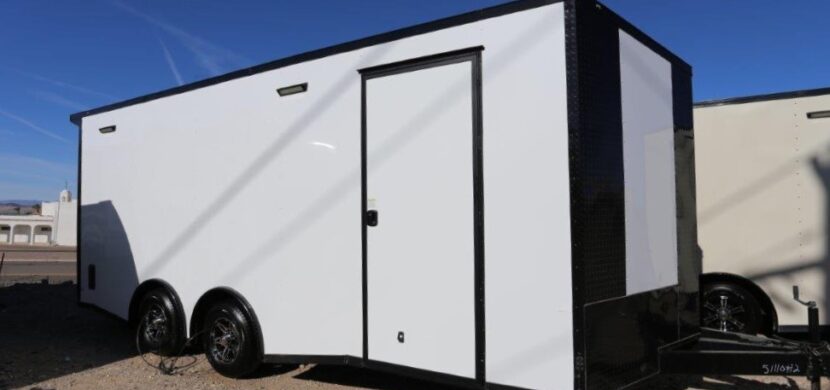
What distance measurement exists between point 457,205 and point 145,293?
3.59m

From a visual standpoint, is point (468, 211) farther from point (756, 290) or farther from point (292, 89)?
point (756, 290)

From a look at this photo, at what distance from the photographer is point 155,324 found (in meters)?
5.61

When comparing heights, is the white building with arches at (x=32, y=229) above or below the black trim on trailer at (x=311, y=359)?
above

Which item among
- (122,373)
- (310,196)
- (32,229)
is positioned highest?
(310,196)

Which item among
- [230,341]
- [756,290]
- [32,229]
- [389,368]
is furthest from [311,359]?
[32,229]

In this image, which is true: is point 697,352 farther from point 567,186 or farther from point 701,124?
point 701,124

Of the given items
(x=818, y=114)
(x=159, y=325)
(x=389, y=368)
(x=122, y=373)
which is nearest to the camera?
(x=389, y=368)

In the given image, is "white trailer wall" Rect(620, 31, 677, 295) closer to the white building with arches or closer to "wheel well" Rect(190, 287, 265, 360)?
"wheel well" Rect(190, 287, 265, 360)

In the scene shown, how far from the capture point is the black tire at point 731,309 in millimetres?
5895

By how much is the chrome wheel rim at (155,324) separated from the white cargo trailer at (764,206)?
5019mm

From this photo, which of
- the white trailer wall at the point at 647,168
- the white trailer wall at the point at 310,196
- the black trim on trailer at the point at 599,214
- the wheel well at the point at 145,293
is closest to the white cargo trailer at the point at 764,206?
the white trailer wall at the point at 647,168

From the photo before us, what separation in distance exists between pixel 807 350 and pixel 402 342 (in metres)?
2.44

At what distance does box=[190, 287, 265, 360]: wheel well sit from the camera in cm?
480

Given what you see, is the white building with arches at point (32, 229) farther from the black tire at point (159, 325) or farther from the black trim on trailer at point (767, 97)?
the black trim on trailer at point (767, 97)
